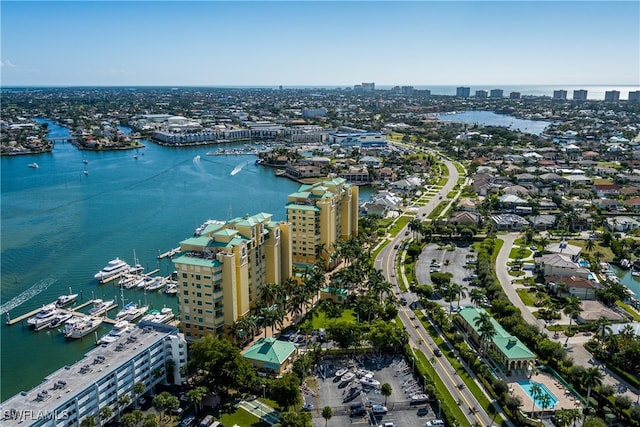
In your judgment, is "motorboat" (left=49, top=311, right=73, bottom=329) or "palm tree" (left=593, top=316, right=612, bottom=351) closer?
"palm tree" (left=593, top=316, right=612, bottom=351)

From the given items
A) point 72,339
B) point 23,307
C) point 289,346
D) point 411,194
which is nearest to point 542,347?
point 289,346

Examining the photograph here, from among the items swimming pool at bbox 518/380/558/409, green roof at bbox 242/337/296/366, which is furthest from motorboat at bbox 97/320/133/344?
swimming pool at bbox 518/380/558/409

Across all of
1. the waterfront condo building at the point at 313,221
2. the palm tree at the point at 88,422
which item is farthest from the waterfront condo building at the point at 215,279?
the waterfront condo building at the point at 313,221

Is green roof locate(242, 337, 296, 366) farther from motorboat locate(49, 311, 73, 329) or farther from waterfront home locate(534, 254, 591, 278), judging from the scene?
waterfront home locate(534, 254, 591, 278)

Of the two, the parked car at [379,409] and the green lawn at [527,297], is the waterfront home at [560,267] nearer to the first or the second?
the green lawn at [527,297]

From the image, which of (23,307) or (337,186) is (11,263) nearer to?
(23,307)

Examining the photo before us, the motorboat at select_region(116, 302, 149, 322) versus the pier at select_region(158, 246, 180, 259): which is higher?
the pier at select_region(158, 246, 180, 259)
